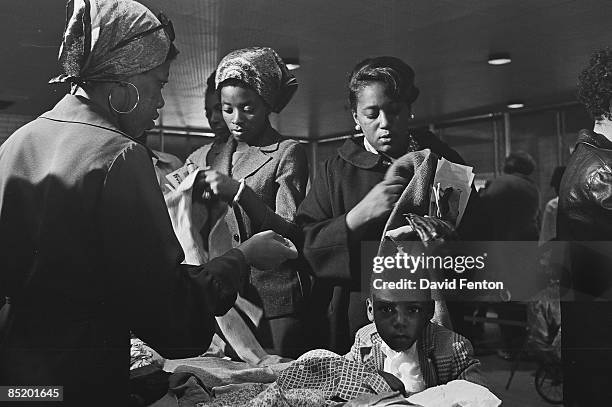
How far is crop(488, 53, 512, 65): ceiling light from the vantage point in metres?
2.57

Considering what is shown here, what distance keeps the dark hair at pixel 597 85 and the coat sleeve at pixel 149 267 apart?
1.45m

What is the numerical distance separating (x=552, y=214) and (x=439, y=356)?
0.67 m

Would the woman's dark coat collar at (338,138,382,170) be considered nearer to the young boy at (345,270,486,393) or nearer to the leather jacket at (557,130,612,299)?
the young boy at (345,270,486,393)

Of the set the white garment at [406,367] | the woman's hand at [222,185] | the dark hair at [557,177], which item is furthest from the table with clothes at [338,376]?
the dark hair at [557,177]

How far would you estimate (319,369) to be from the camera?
98.0 inches

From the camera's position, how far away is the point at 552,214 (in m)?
2.54

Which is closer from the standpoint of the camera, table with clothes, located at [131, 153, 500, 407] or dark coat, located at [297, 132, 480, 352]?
table with clothes, located at [131, 153, 500, 407]

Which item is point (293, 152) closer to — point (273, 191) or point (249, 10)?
point (273, 191)

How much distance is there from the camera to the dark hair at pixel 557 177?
256 centimetres

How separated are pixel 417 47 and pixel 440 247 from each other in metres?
0.74

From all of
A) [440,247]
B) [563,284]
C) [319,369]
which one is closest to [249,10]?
[440,247]

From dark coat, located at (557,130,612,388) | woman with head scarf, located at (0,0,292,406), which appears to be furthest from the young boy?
woman with head scarf, located at (0,0,292,406)

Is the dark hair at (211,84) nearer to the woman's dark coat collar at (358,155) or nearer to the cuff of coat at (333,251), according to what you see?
the woman's dark coat collar at (358,155)

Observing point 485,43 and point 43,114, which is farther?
point 485,43
